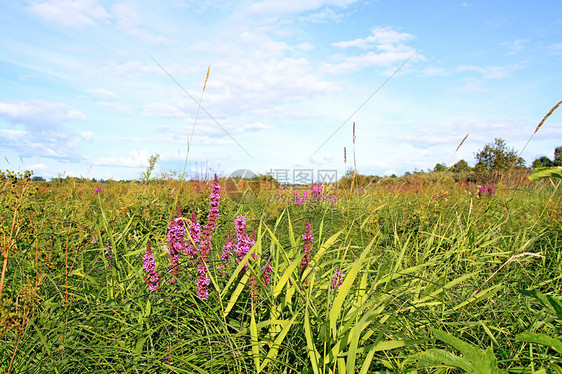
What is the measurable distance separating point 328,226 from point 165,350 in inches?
105

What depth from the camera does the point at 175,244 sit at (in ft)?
7.00

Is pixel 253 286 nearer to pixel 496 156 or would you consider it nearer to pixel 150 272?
pixel 150 272

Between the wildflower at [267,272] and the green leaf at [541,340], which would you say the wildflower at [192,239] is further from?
the green leaf at [541,340]

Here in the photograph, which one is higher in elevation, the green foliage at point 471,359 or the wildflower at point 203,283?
the wildflower at point 203,283

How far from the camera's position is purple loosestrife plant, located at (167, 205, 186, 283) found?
6.65ft

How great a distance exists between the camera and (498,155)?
23719 mm

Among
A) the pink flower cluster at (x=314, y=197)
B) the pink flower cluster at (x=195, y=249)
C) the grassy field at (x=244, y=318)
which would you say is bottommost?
the grassy field at (x=244, y=318)

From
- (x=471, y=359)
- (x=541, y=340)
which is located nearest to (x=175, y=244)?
(x=471, y=359)

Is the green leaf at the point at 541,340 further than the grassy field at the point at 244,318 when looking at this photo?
No

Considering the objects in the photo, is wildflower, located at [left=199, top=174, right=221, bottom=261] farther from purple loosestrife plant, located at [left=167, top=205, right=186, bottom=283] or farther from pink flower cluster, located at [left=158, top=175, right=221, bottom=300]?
purple loosestrife plant, located at [left=167, top=205, right=186, bottom=283]

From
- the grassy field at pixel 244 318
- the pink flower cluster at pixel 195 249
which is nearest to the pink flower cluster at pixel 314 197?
the grassy field at pixel 244 318

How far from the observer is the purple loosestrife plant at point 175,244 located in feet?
6.65

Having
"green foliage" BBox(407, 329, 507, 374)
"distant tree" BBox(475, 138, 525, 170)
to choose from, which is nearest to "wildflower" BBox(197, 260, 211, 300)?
"green foliage" BBox(407, 329, 507, 374)

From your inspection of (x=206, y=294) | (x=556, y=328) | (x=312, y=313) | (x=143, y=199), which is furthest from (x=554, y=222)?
(x=143, y=199)
